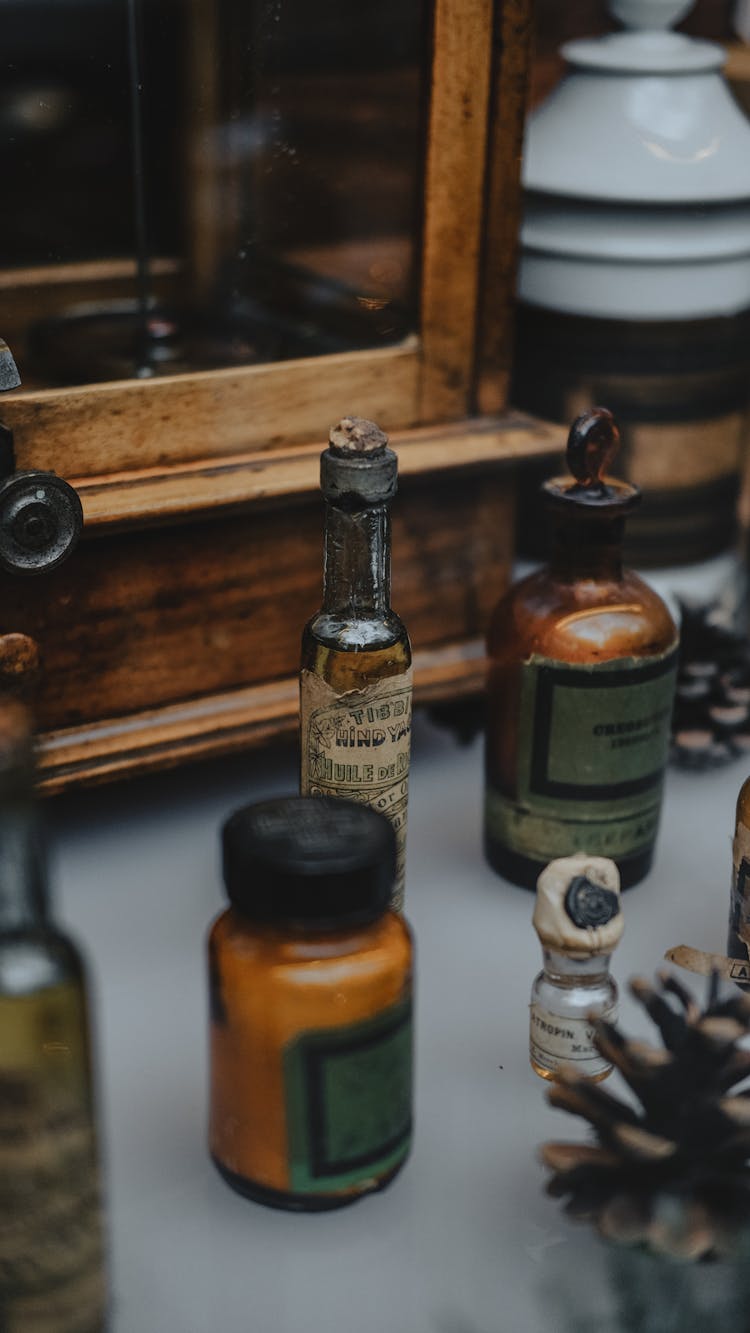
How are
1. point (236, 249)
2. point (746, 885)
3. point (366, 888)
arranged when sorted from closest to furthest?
point (366, 888), point (746, 885), point (236, 249)

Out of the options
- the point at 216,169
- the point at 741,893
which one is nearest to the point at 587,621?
the point at 741,893

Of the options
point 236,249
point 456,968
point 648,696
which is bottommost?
point 456,968

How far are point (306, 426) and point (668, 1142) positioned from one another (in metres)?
0.40

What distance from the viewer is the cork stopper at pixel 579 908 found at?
535 mm

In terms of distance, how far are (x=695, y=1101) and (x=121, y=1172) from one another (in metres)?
0.21

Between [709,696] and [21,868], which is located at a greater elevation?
[21,868]

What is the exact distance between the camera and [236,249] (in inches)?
34.7

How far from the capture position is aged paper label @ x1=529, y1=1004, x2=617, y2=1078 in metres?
0.56

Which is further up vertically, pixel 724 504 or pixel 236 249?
pixel 236 249

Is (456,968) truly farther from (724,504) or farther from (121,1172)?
(724,504)

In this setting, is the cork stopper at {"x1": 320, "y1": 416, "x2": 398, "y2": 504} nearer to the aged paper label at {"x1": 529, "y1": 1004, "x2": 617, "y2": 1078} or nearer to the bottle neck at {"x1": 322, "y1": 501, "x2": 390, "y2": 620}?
the bottle neck at {"x1": 322, "y1": 501, "x2": 390, "y2": 620}

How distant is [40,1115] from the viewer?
42 centimetres

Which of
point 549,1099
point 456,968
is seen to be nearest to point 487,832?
point 456,968

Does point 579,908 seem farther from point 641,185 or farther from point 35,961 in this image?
point 641,185
